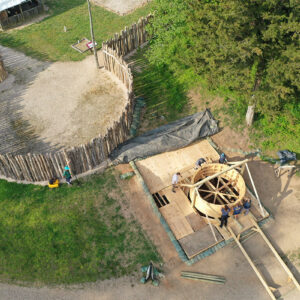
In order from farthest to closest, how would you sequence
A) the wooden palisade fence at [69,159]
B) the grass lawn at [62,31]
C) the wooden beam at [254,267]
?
the grass lawn at [62,31], the wooden palisade fence at [69,159], the wooden beam at [254,267]

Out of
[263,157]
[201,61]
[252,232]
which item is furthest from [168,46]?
[252,232]

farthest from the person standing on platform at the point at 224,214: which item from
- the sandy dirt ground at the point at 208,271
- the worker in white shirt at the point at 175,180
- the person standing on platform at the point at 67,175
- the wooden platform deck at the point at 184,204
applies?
the person standing on platform at the point at 67,175

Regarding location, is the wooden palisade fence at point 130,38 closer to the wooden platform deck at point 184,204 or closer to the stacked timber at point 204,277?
the wooden platform deck at point 184,204

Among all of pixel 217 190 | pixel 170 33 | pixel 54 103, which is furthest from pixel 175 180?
pixel 54 103

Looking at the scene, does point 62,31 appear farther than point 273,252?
Yes

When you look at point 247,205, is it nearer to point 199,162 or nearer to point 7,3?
point 199,162

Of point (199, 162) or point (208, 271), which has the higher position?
point (199, 162)
